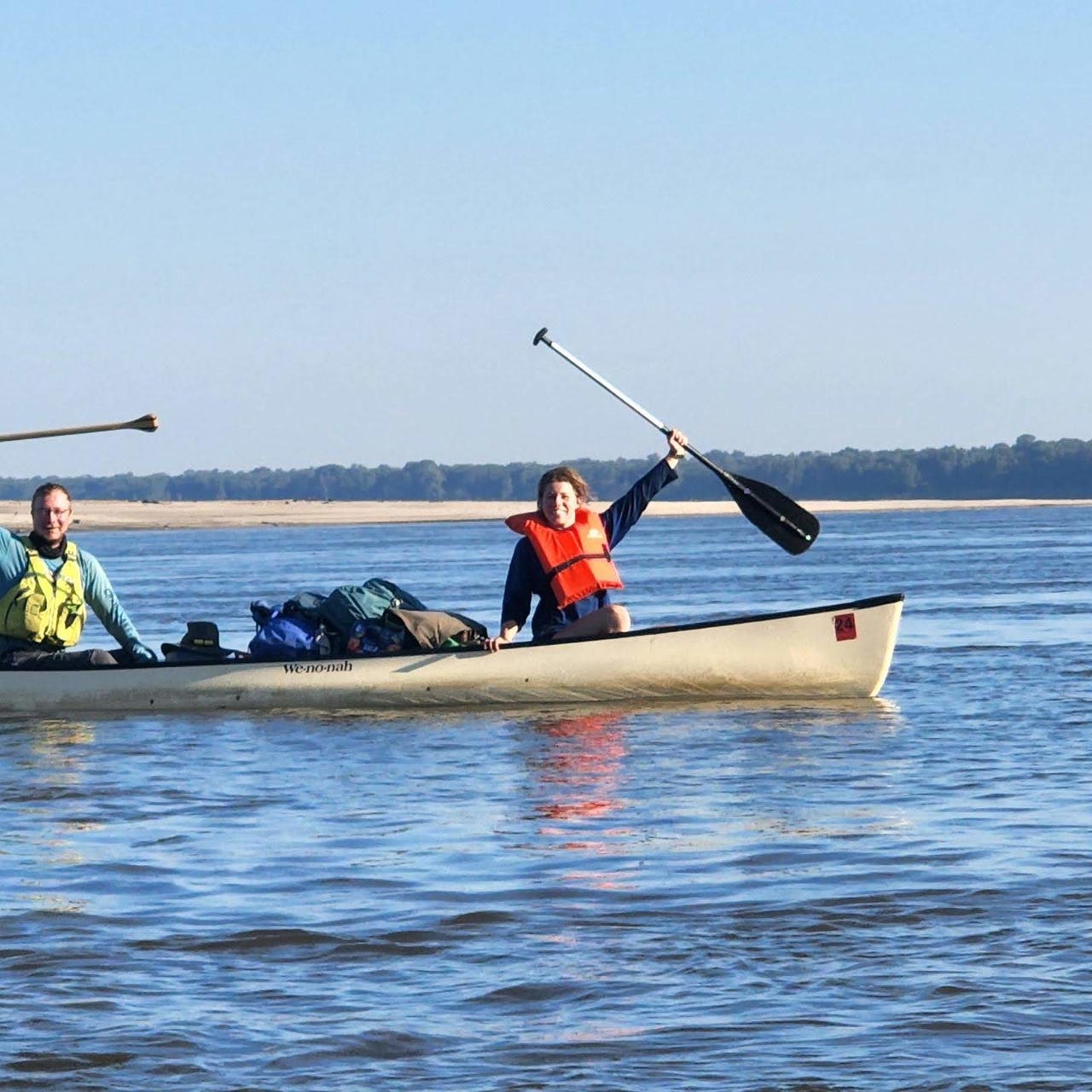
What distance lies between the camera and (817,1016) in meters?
4.80

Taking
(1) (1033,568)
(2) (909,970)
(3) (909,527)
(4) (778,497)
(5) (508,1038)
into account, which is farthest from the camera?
(3) (909,527)

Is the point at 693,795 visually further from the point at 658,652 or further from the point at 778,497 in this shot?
the point at 778,497

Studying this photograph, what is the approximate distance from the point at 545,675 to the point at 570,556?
79cm

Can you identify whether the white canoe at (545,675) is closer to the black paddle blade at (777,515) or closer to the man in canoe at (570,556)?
the man in canoe at (570,556)

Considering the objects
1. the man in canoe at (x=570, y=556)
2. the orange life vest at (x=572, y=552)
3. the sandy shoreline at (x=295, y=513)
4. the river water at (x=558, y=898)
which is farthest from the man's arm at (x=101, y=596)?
the sandy shoreline at (x=295, y=513)

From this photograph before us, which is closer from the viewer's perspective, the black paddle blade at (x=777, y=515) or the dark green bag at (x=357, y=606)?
the dark green bag at (x=357, y=606)

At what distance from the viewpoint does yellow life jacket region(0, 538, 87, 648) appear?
10969 millimetres

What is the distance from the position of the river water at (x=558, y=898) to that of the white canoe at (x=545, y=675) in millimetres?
169

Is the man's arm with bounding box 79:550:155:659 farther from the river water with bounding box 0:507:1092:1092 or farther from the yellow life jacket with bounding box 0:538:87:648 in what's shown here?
the river water with bounding box 0:507:1092:1092

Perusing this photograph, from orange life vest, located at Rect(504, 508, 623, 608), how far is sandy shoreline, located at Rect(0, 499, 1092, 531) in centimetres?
4843

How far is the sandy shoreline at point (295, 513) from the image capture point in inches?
2793

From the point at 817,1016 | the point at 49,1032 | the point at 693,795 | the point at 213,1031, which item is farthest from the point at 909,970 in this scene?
the point at 693,795

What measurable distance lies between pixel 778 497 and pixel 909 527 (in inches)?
1999

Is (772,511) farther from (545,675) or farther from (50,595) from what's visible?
(50,595)
